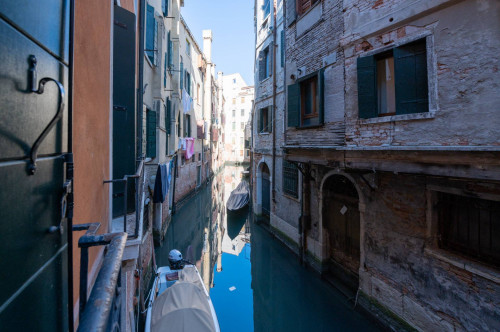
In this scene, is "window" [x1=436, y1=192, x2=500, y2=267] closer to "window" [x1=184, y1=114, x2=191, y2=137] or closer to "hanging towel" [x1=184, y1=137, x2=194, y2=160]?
"hanging towel" [x1=184, y1=137, x2=194, y2=160]

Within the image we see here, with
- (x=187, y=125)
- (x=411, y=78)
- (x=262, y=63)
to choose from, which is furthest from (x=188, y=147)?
(x=411, y=78)


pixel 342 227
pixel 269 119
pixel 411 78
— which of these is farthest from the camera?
pixel 269 119

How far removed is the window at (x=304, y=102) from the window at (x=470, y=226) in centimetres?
409

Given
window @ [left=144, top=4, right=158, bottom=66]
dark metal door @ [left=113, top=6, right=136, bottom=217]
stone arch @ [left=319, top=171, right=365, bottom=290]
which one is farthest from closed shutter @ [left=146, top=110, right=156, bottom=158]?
stone arch @ [left=319, top=171, right=365, bottom=290]

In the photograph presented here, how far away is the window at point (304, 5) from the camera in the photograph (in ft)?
28.6

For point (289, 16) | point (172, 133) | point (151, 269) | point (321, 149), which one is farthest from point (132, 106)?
point (172, 133)

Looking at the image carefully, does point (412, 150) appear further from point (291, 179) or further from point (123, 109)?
point (291, 179)

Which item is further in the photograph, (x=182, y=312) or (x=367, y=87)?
(x=367, y=87)

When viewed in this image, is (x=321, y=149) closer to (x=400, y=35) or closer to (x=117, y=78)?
(x=400, y=35)

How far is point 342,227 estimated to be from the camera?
8.43 meters

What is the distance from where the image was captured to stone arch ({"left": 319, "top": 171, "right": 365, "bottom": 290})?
782 centimetres

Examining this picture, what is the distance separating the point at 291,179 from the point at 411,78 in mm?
6475

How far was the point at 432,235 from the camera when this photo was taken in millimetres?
5352

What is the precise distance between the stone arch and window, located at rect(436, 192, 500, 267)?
199cm
